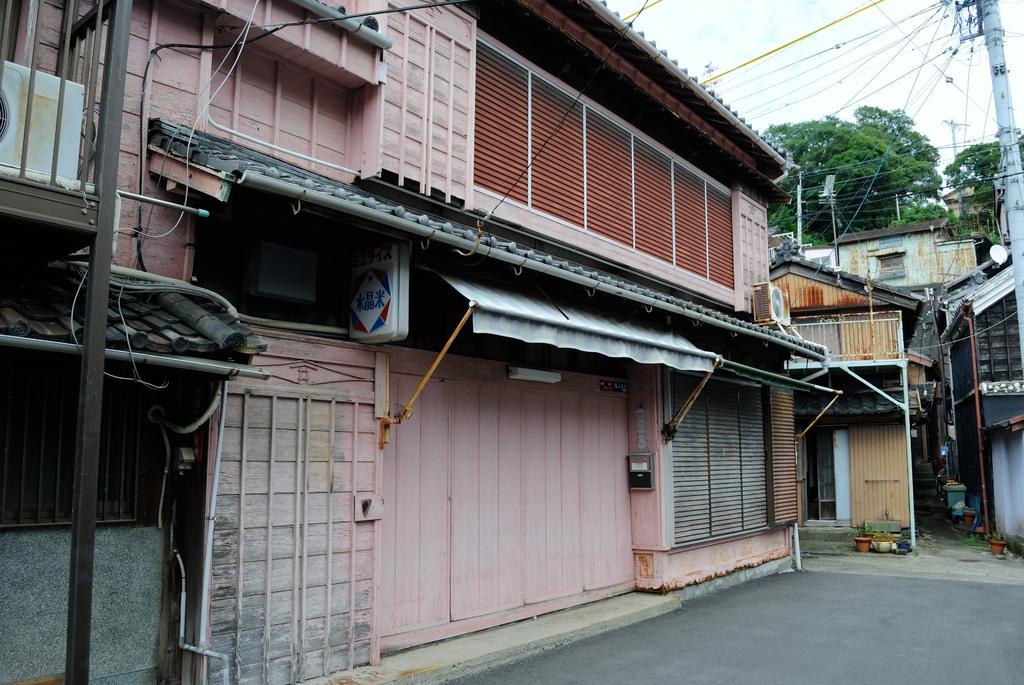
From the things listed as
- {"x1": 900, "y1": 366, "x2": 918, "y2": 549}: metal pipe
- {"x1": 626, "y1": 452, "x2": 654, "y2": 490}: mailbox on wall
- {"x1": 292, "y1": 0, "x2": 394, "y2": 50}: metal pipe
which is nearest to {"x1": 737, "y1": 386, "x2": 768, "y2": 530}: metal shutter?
{"x1": 626, "y1": 452, "x2": 654, "y2": 490}: mailbox on wall

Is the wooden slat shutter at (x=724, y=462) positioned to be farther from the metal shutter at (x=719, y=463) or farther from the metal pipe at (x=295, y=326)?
the metal pipe at (x=295, y=326)

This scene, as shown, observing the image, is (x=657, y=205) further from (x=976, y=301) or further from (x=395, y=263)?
(x=976, y=301)

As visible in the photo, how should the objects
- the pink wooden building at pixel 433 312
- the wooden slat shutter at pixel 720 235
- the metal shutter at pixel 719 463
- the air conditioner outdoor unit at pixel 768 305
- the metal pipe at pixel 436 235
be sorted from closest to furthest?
the metal pipe at pixel 436 235 → the pink wooden building at pixel 433 312 → the metal shutter at pixel 719 463 → the wooden slat shutter at pixel 720 235 → the air conditioner outdoor unit at pixel 768 305

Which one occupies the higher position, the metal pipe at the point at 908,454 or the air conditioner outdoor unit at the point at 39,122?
the air conditioner outdoor unit at the point at 39,122

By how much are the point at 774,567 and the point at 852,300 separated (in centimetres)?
1115

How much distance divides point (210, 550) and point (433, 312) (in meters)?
3.38

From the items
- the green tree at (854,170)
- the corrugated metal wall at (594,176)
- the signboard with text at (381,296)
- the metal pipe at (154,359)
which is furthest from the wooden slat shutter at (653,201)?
the green tree at (854,170)

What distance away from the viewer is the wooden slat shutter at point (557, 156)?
966 centimetres

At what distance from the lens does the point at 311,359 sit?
6355 millimetres

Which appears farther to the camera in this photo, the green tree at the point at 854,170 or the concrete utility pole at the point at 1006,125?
the green tree at the point at 854,170

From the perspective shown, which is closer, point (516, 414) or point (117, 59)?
point (117, 59)

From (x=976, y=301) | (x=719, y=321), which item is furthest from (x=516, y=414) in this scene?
(x=976, y=301)

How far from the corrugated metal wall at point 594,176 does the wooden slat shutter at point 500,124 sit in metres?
0.01

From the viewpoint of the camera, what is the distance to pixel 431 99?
25.8 feet
